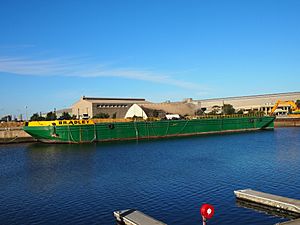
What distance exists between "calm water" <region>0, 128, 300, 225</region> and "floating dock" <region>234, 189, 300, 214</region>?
69 centimetres

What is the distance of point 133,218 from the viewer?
12820 millimetres

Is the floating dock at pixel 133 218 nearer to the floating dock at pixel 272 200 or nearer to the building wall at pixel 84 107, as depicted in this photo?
the floating dock at pixel 272 200

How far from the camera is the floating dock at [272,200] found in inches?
547

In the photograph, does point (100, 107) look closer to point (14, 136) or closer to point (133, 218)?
point (14, 136)

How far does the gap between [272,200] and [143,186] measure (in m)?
7.52

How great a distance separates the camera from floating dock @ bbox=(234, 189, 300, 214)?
13.9 meters

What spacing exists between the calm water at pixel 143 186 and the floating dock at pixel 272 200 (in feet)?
2.26

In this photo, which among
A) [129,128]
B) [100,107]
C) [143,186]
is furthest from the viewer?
[100,107]

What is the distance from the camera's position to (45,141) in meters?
48.1

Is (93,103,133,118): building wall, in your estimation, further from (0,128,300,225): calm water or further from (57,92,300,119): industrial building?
(0,128,300,225): calm water

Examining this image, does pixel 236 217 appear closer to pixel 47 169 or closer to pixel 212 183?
pixel 212 183

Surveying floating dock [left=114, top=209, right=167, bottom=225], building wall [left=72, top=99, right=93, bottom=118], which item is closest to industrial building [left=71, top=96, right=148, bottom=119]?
building wall [left=72, top=99, right=93, bottom=118]

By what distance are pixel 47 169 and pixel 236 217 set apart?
17386 millimetres

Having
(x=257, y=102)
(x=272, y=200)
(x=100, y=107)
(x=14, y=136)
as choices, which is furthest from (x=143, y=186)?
(x=257, y=102)
